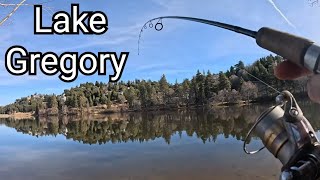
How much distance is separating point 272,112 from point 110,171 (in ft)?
51.1

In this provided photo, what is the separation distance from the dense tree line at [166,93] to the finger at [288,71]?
38884 millimetres

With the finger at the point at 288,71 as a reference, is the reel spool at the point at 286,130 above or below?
below

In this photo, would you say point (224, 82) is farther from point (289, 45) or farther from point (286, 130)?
point (289, 45)

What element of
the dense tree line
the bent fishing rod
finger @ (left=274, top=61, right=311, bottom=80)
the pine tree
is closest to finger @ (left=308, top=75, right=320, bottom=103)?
the bent fishing rod

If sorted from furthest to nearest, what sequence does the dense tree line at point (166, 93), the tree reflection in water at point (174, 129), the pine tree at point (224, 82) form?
the pine tree at point (224, 82) → the dense tree line at point (166, 93) → the tree reflection in water at point (174, 129)

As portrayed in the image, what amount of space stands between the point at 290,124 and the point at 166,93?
285ft

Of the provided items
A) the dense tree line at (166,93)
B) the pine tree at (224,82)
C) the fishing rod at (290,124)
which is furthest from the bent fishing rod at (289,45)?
the pine tree at (224,82)

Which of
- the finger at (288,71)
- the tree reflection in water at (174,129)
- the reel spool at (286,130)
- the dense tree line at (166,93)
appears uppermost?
the dense tree line at (166,93)

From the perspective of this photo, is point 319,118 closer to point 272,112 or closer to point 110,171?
point 110,171

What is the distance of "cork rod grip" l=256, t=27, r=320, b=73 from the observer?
0.78 meters

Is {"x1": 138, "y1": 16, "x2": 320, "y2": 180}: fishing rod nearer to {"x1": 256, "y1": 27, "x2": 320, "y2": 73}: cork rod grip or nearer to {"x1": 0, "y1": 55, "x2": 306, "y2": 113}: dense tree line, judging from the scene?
{"x1": 256, "y1": 27, "x2": 320, "y2": 73}: cork rod grip

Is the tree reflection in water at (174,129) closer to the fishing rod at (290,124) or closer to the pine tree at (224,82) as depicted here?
the fishing rod at (290,124)

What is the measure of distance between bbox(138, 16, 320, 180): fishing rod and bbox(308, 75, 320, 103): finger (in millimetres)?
18

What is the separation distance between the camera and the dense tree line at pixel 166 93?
6531 centimetres
